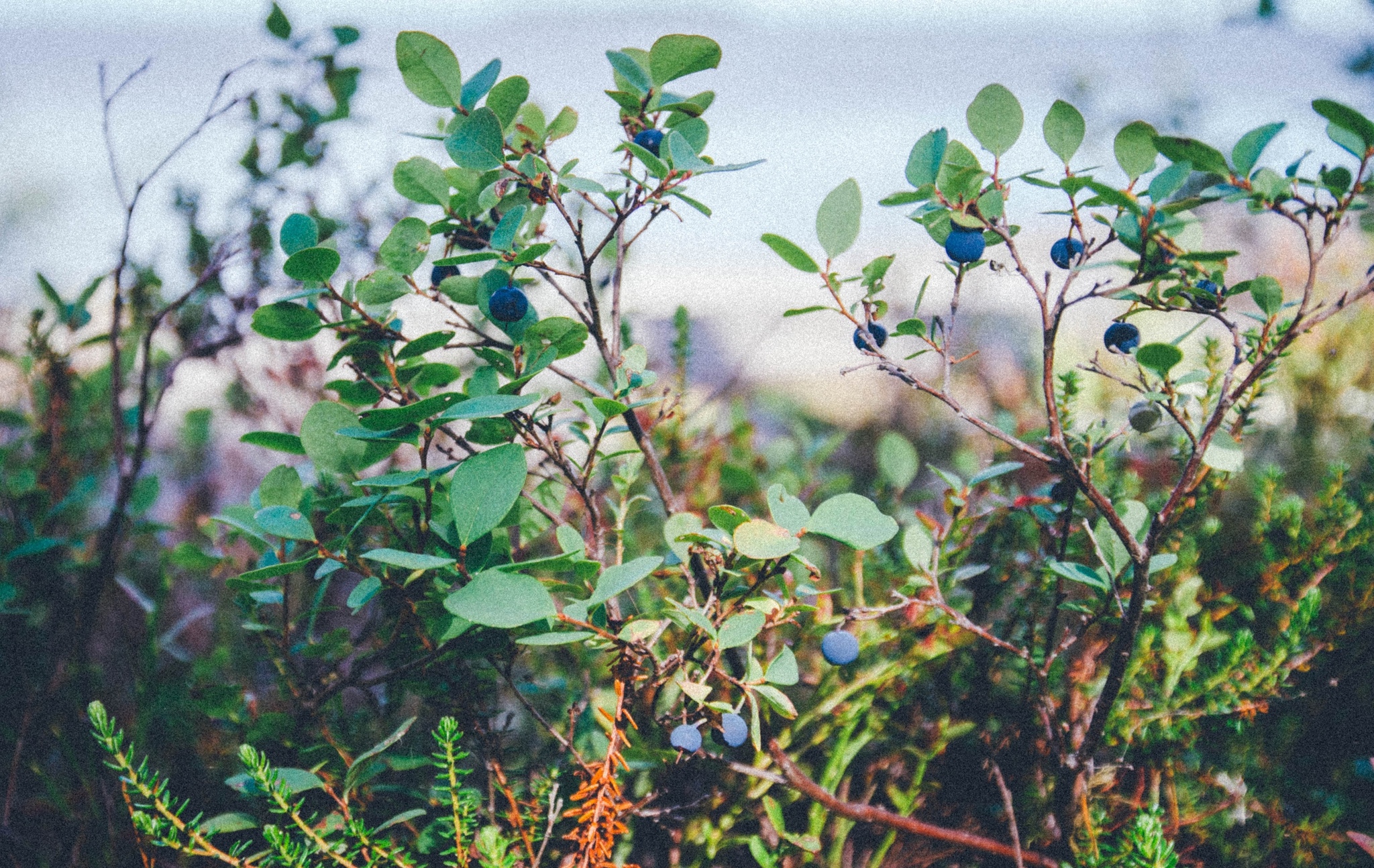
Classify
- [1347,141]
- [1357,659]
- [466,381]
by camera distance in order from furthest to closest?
[1357,659] < [466,381] < [1347,141]

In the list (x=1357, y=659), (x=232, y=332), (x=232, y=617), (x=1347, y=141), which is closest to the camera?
(x=1347, y=141)

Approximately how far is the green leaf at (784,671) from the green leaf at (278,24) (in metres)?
0.92

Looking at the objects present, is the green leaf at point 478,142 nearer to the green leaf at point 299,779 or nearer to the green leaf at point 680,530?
the green leaf at point 680,530

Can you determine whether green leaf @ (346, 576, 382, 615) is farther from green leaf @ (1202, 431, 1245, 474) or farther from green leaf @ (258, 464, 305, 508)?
green leaf @ (1202, 431, 1245, 474)

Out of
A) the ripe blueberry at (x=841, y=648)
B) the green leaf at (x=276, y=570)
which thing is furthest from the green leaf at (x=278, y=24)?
the ripe blueberry at (x=841, y=648)

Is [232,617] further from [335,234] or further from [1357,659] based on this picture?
[1357,659]

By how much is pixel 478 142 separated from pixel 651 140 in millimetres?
129

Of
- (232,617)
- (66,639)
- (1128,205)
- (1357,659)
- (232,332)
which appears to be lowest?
(232,617)

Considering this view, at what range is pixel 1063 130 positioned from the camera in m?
0.56

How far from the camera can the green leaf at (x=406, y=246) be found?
554mm

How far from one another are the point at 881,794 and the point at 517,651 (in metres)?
0.47

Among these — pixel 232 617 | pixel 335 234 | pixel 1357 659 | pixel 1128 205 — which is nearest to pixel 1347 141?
pixel 1128 205

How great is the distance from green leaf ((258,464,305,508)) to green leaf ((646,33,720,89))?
1.41 ft

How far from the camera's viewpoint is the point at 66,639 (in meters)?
0.89
